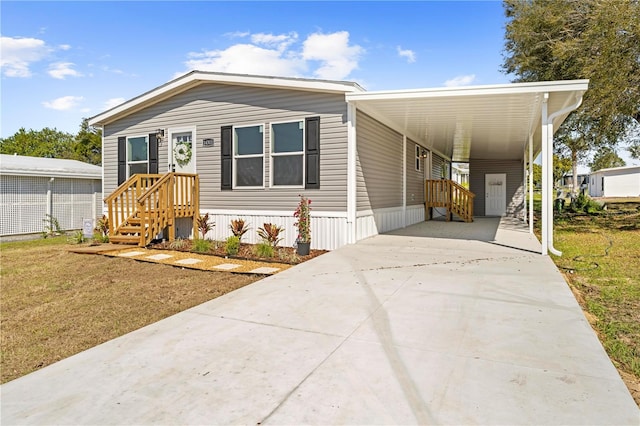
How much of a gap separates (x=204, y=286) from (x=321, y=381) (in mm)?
3471

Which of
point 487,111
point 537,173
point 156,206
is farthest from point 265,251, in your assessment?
point 537,173

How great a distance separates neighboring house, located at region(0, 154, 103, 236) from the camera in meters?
10.9

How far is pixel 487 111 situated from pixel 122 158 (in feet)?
29.9

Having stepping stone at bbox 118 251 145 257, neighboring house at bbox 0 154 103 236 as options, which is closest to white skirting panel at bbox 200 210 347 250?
stepping stone at bbox 118 251 145 257

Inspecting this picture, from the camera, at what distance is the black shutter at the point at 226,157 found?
861cm

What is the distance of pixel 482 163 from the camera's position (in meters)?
17.5

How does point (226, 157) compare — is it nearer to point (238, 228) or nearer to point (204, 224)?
point (204, 224)

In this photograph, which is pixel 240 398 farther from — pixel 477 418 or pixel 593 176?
pixel 593 176

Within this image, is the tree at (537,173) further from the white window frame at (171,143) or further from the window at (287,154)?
the white window frame at (171,143)

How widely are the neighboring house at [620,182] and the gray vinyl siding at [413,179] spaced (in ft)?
114

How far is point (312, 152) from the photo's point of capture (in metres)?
7.64

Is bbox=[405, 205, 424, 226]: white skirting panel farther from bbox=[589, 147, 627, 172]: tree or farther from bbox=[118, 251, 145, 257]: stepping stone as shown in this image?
bbox=[118, 251, 145, 257]: stepping stone

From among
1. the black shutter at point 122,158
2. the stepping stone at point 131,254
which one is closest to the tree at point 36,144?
the black shutter at point 122,158

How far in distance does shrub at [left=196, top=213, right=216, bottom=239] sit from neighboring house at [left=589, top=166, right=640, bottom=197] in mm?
42206
